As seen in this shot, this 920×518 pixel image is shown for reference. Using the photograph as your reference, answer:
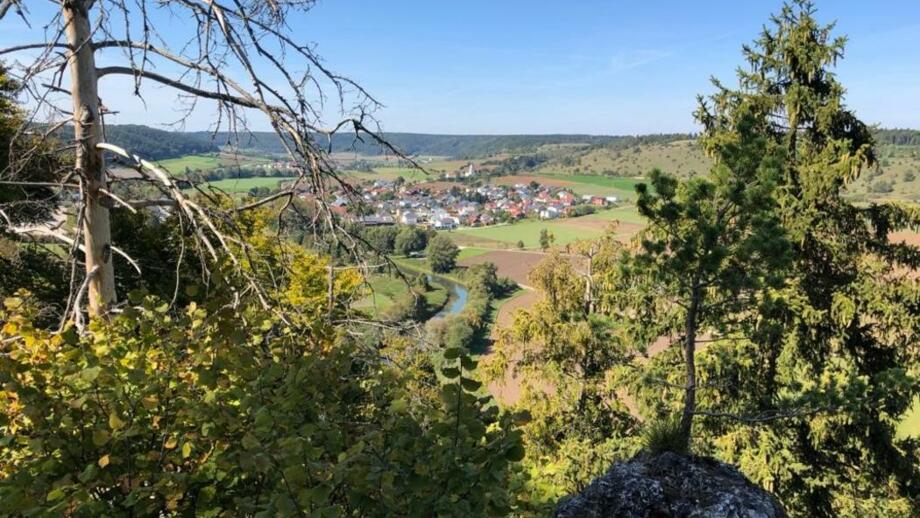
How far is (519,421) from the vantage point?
212cm

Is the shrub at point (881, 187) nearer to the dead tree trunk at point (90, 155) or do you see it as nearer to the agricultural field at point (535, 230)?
the agricultural field at point (535, 230)

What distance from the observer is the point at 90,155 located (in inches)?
147

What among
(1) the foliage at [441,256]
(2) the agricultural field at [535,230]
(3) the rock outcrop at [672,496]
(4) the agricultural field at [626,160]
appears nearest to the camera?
(3) the rock outcrop at [672,496]

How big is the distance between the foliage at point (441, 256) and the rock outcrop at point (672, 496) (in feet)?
176

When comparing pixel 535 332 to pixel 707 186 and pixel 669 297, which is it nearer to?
pixel 669 297

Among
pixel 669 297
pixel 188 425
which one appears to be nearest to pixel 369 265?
pixel 188 425

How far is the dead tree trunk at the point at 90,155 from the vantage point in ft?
11.4

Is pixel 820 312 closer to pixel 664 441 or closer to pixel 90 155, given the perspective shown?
pixel 664 441

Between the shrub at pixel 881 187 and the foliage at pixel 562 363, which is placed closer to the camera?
the foliage at pixel 562 363

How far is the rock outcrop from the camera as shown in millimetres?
3441

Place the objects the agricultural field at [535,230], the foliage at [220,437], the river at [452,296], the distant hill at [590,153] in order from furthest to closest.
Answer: the agricultural field at [535,230], the river at [452,296], the distant hill at [590,153], the foliage at [220,437]

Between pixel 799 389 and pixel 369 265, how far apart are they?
8.06 metres

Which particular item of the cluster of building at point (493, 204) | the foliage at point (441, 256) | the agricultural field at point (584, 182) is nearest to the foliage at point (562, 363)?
the foliage at point (441, 256)

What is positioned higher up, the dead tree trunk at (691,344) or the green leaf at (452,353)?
the green leaf at (452,353)
